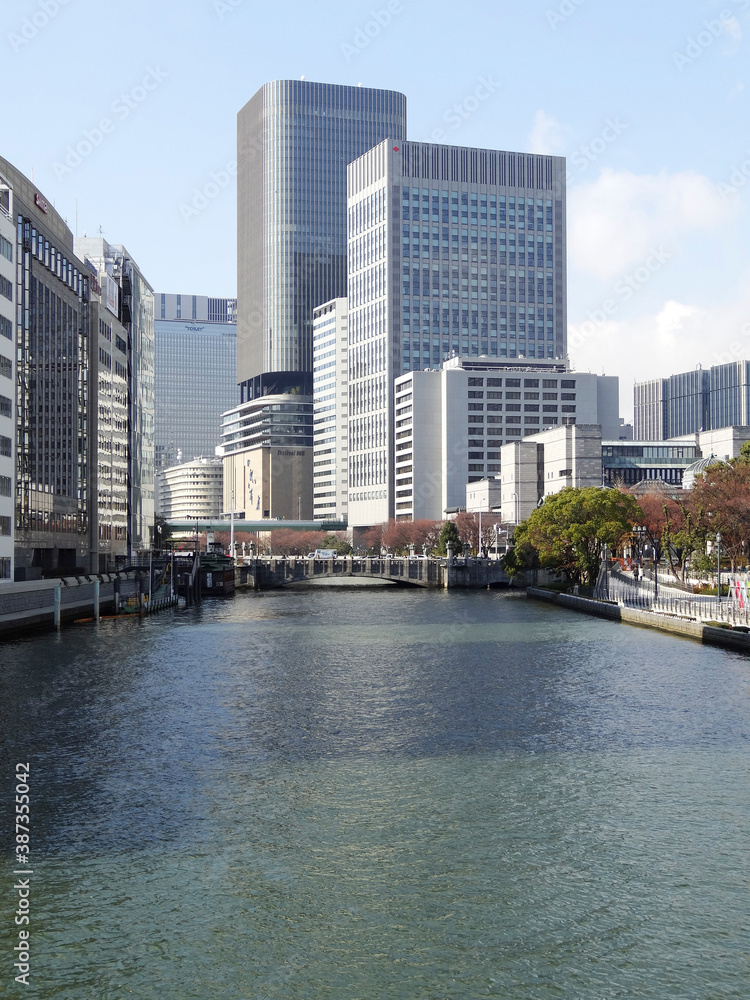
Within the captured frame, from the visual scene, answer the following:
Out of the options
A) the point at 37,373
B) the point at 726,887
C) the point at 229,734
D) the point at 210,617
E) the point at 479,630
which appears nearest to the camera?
the point at 726,887

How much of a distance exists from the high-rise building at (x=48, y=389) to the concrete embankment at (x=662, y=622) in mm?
59807

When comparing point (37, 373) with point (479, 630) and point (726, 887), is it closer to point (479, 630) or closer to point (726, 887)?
point (479, 630)

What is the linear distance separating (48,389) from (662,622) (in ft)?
259

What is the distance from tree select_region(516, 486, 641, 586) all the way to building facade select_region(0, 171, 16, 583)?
6284 cm

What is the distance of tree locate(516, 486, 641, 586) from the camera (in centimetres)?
12550

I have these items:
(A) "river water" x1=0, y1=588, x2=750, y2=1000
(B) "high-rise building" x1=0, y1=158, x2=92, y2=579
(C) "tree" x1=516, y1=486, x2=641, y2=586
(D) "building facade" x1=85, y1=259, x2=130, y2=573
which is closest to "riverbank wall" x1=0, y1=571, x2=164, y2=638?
(B) "high-rise building" x1=0, y1=158, x2=92, y2=579

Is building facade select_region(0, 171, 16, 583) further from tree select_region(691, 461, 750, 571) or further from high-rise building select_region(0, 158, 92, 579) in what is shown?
tree select_region(691, 461, 750, 571)

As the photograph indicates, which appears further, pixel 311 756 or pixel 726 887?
pixel 311 756

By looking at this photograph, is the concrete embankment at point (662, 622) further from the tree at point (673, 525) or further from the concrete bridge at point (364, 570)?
the concrete bridge at point (364, 570)

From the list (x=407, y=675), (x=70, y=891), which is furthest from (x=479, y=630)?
(x=70, y=891)

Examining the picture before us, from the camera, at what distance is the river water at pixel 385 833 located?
74.0ft

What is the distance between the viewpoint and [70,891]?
26.7 metres

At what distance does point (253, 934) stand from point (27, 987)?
16.3ft

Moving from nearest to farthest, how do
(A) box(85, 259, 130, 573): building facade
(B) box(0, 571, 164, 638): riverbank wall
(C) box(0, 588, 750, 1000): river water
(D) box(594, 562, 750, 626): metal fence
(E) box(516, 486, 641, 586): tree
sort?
(C) box(0, 588, 750, 1000): river water
(D) box(594, 562, 750, 626): metal fence
(B) box(0, 571, 164, 638): riverbank wall
(E) box(516, 486, 641, 586): tree
(A) box(85, 259, 130, 573): building facade
